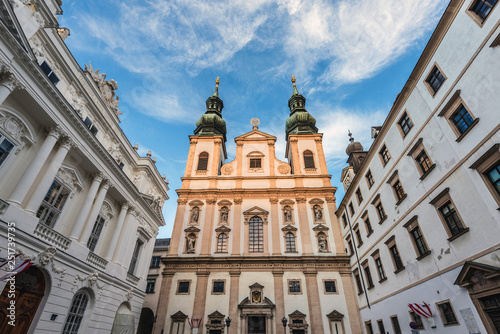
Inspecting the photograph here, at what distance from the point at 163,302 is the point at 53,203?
14.5 metres

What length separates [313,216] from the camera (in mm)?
28109

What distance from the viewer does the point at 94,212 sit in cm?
1545

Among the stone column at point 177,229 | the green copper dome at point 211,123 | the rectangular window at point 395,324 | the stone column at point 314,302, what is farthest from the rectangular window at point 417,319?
the green copper dome at point 211,123

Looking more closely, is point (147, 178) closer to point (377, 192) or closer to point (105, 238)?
point (105, 238)

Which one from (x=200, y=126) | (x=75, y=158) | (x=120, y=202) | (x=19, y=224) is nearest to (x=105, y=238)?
(x=120, y=202)

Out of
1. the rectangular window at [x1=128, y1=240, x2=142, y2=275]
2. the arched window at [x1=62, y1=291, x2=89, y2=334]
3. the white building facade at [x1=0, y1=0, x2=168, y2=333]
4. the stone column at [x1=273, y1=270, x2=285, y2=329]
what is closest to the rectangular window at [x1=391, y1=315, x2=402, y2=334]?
the stone column at [x1=273, y1=270, x2=285, y2=329]

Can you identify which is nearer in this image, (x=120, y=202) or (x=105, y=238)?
(x=105, y=238)

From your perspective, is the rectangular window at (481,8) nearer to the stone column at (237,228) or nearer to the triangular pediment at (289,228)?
the triangular pediment at (289,228)

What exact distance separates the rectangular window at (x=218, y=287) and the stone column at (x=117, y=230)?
10.5 metres

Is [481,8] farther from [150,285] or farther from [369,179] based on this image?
[150,285]

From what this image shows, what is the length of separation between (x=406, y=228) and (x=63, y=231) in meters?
18.5

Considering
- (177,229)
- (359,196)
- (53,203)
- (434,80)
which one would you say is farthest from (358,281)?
(53,203)

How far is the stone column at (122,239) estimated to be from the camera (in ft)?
57.5

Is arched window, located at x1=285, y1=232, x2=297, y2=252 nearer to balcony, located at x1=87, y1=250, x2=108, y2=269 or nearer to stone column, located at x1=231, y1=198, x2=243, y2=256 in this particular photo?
stone column, located at x1=231, y1=198, x2=243, y2=256
